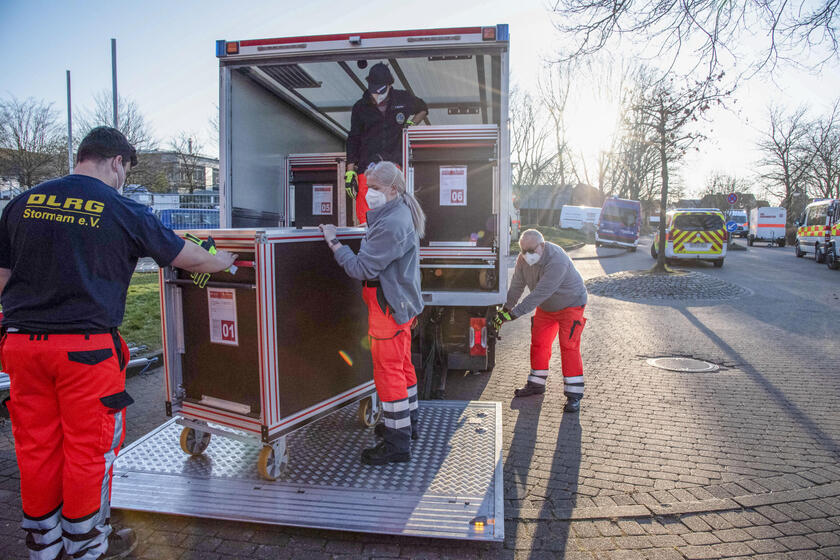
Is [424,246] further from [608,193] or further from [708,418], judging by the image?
[608,193]

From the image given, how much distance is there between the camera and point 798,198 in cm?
4903

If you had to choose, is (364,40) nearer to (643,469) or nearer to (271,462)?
(271,462)

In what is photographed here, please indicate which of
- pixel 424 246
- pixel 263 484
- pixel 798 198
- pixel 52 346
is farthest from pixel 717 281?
pixel 798 198

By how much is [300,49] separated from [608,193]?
48.6m

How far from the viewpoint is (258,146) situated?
18.6ft

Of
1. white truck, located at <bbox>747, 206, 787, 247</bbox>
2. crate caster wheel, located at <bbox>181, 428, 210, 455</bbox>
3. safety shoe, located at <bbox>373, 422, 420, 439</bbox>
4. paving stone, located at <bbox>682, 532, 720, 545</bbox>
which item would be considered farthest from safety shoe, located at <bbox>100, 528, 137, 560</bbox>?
white truck, located at <bbox>747, 206, 787, 247</bbox>

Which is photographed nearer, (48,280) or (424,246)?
(48,280)

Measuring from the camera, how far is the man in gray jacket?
507 centimetres

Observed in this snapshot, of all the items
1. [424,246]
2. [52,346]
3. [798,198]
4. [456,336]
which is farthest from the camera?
[798,198]

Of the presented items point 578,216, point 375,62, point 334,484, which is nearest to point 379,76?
point 375,62

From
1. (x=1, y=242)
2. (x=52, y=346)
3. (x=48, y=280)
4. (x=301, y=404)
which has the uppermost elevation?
(x=1, y=242)

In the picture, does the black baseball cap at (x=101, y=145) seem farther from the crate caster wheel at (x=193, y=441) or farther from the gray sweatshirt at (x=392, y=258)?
the crate caster wheel at (x=193, y=441)

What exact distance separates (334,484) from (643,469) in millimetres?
2186

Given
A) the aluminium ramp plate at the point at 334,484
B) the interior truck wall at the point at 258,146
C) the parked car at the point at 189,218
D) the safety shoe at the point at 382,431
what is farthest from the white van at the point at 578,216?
the aluminium ramp plate at the point at 334,484
